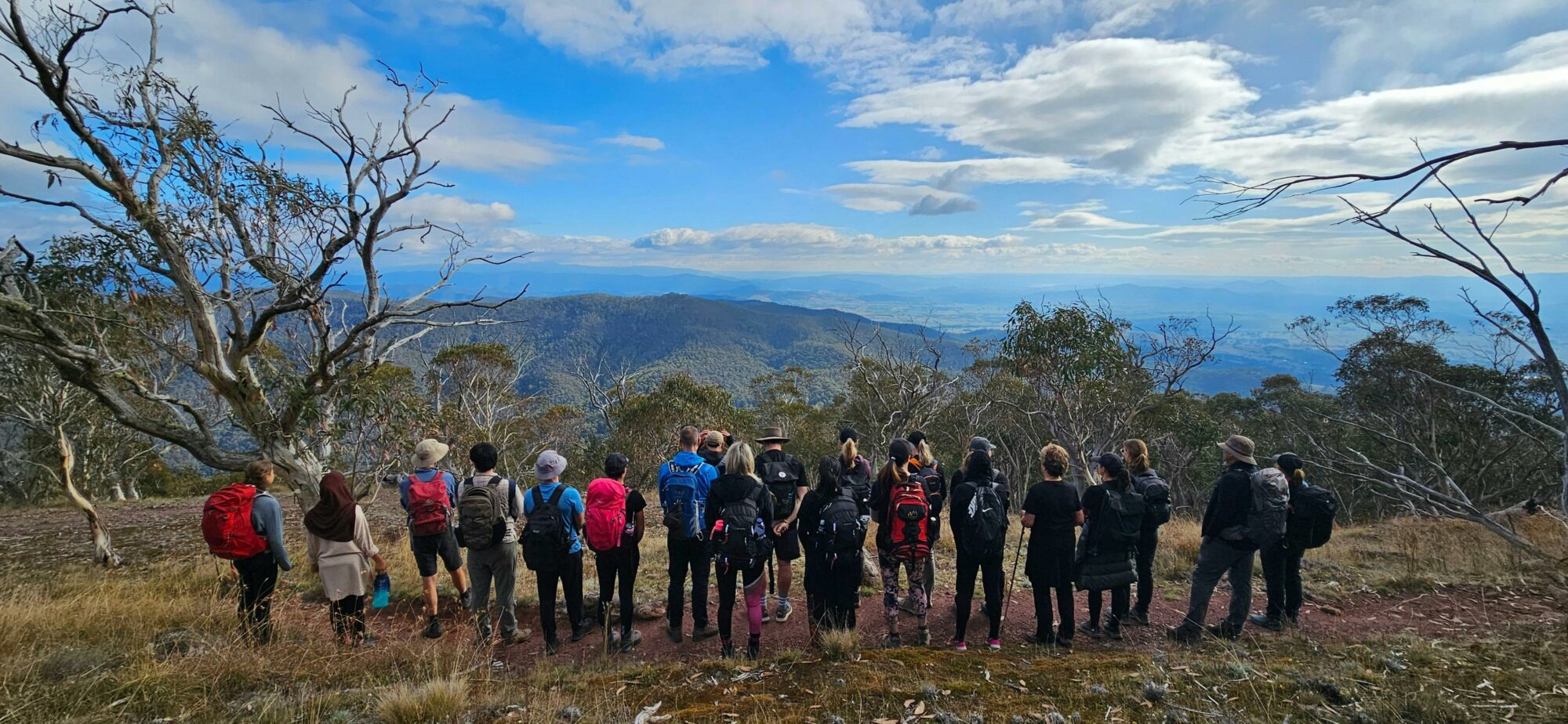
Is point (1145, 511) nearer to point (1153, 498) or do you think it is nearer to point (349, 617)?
point (1153, 498)

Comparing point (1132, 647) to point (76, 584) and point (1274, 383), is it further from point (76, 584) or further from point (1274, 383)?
point (1274, 383)

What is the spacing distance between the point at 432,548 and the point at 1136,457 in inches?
231

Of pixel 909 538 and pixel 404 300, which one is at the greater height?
pixel 404 300

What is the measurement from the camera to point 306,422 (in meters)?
6.67

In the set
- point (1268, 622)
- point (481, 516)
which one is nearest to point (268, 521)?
point (481, 516)

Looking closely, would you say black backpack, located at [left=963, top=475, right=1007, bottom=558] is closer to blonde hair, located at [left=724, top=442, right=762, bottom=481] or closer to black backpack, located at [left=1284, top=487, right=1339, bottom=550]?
blonde hair, located at [left=724, top=442, right=762, bottom=481]

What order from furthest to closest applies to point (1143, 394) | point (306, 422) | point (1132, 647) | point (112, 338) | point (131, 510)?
point (131, 510) < point (1143, 394) < point (112, 338) < point (306, 422) < point (1132, 647)

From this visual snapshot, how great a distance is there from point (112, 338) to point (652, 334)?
184 meters

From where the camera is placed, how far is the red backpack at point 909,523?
15.5 ft

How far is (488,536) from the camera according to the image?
500 cm

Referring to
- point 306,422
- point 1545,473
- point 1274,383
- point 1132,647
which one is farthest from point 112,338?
point 1274,383

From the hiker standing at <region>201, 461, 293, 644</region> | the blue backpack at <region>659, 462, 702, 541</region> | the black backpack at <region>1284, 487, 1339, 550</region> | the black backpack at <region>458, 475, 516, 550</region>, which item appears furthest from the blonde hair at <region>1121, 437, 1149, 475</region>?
the hiker standing at <region>201, 461, 293, 644</region>

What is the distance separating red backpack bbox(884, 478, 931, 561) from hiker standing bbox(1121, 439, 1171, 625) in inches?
68.5

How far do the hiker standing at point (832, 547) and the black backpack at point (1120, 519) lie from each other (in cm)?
182
